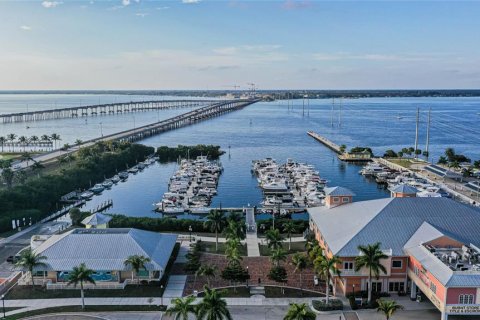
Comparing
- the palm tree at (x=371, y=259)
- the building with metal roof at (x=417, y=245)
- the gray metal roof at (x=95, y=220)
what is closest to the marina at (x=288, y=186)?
the building with metal roof at (x=417, y=245)

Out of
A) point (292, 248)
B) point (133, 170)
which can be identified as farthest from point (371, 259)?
point (133, 170)

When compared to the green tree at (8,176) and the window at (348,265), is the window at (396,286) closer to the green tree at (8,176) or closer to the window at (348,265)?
the window at (348,265)

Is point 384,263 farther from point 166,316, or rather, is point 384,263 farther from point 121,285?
point 121,285

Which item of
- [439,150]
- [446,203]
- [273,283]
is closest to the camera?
[273,283]

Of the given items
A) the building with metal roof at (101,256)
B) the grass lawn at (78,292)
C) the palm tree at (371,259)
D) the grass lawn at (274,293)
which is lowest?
the grass lawn at (78,292)

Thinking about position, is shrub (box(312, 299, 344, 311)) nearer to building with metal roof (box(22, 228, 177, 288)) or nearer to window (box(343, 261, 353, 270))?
window (box(343, 261, 353, 270))

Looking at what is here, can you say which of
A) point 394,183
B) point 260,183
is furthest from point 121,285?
point 394,183
